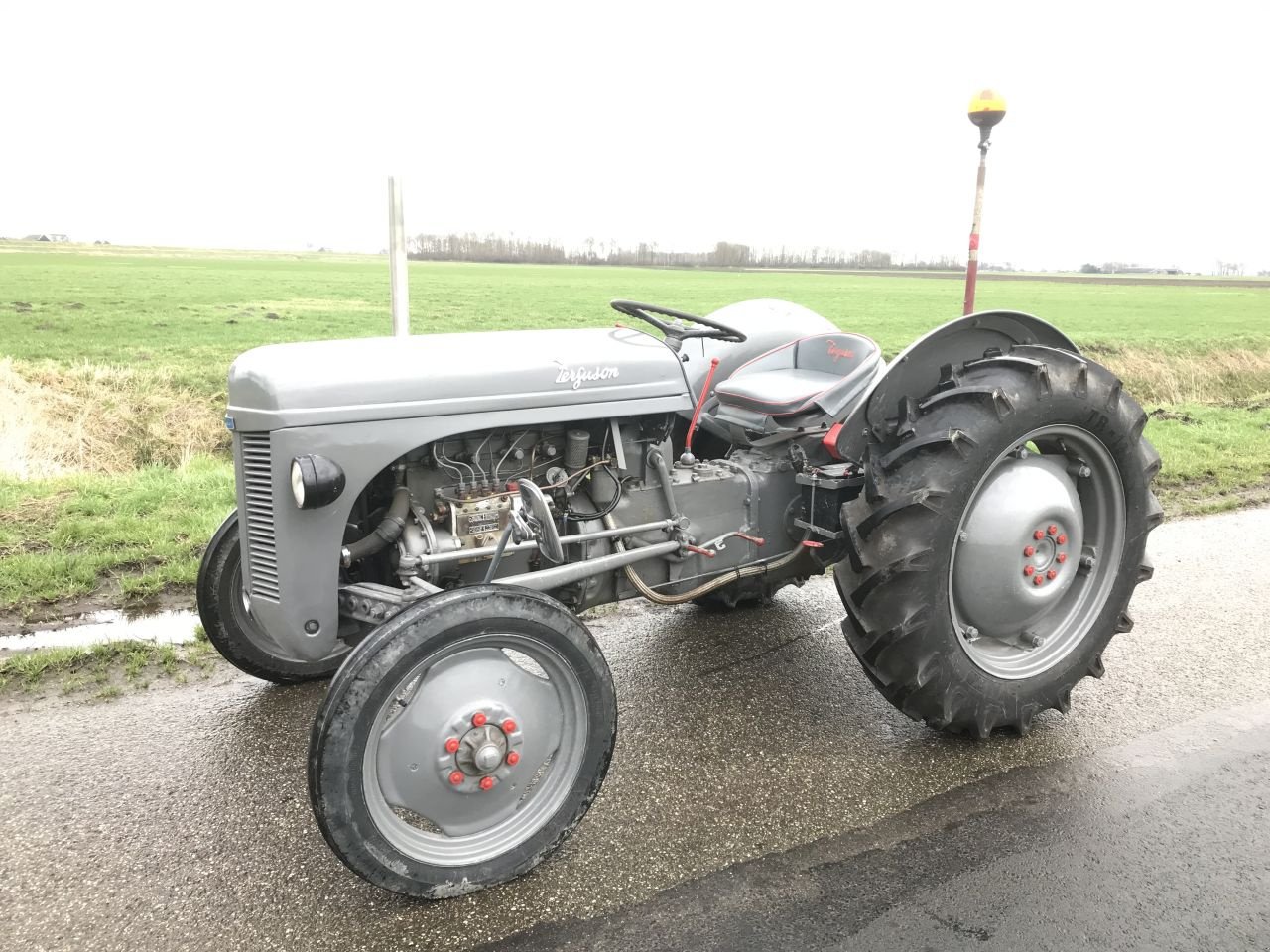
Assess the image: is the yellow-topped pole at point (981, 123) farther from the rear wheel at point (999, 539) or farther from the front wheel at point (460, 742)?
the front wheel at point (460, 742)

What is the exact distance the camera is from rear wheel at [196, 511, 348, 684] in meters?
3.30

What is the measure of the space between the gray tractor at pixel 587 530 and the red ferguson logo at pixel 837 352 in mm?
13

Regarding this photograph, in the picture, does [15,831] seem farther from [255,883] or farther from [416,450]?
[416,450]

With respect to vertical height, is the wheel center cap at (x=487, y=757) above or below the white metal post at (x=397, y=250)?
below

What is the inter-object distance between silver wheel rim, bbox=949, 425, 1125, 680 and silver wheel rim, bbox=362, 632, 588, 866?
56.0 inches

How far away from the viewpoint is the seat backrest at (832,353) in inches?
142

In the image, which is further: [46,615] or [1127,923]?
[46,615]

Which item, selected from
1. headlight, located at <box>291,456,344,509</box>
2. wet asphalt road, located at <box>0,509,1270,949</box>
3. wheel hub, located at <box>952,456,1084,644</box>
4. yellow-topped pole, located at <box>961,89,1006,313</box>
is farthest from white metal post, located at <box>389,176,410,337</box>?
yellow-topped pole, located at <box>961,89,1006,313</box>

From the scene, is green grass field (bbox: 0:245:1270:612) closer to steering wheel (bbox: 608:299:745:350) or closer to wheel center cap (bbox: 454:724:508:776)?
wheel center cap (bbox: 454:724:508:776)

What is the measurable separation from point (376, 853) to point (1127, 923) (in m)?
1.89

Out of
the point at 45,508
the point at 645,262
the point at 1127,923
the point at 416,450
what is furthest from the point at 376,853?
the point at 645,262

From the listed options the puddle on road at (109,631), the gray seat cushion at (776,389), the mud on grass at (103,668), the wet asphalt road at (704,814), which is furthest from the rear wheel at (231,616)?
the gray seat cushion at (776,389)

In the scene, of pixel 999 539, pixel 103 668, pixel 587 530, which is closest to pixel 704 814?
pixel 587 530

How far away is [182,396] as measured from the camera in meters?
10.1
